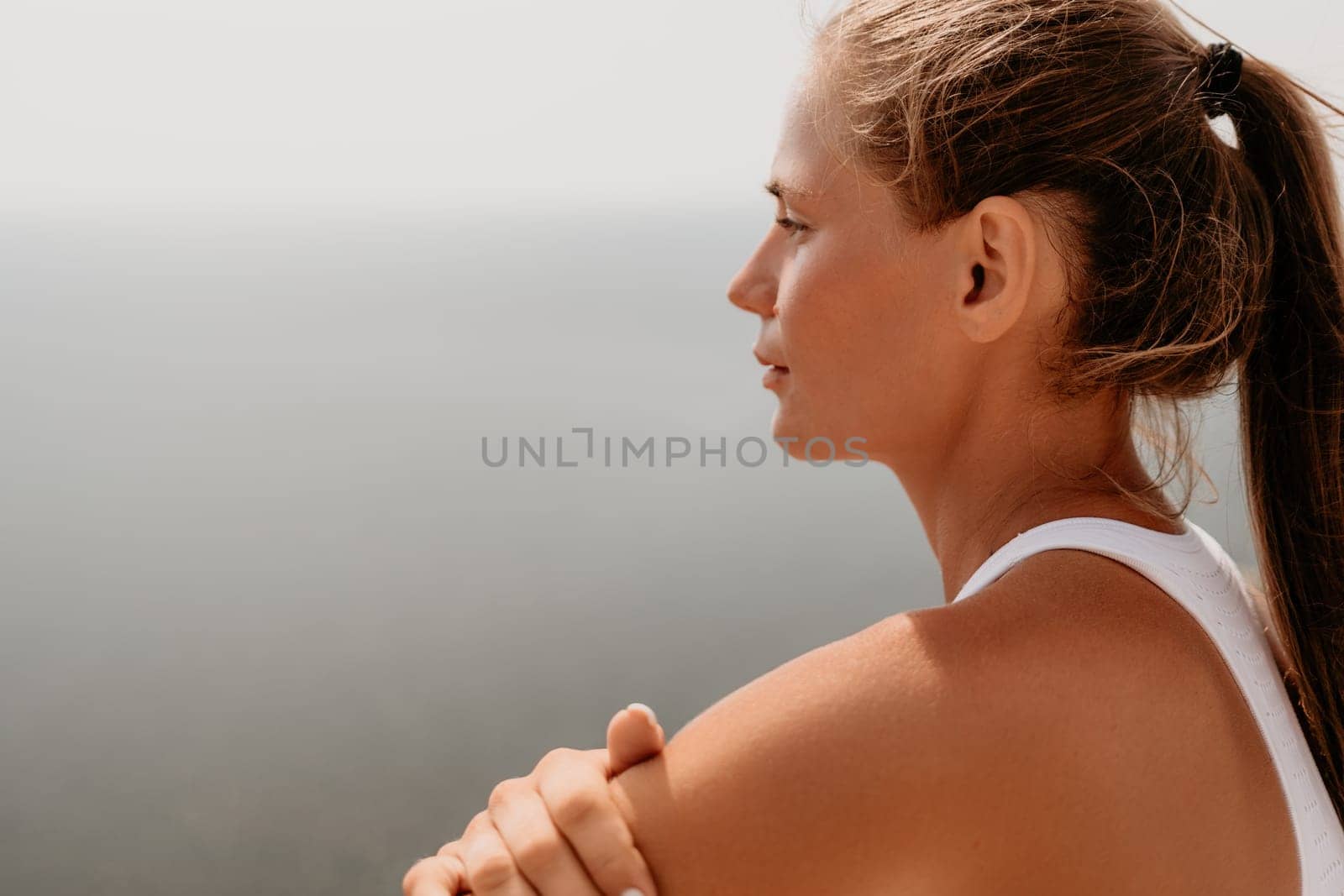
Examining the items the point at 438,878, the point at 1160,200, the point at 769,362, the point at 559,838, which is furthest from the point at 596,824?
the point at 1160,200

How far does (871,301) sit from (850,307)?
0.07ft

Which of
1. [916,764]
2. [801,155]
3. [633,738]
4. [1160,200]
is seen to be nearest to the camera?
[916,764]

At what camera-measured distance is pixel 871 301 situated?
935 mm

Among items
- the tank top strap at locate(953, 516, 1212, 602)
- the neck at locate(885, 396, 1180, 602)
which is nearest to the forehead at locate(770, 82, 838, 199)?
the neck at locate(885, 396, 1180, 602)

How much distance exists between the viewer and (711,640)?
3.92m

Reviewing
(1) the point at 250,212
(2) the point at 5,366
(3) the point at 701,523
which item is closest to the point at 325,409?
(2) the point at 5,366

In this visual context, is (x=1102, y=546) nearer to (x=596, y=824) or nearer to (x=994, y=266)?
(x=994, y=266)

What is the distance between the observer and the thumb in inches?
28.4

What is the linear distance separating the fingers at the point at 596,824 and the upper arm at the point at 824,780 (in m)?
0.01

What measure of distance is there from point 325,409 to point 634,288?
282cm

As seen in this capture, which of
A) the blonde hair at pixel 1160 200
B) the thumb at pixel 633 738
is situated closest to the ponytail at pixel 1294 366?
the blonde hair at pixel 1160 200

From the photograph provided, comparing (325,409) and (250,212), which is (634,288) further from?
(250,212)

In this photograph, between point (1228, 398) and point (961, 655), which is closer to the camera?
point (961, 655)

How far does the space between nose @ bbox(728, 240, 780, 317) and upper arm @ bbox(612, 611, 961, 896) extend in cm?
43
